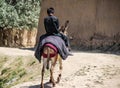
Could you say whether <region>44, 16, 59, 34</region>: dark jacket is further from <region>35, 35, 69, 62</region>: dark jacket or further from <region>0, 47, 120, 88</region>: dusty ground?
<region>0, 47, 120, 88</region>: dusty ground

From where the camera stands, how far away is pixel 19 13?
25.4 m

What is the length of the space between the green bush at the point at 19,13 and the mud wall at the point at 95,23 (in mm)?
7239

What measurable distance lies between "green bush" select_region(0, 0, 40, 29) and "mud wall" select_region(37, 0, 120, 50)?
724cm

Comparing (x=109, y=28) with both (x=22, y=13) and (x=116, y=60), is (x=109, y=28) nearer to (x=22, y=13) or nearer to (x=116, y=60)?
(x=116, y=60)

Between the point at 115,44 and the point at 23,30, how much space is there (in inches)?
396

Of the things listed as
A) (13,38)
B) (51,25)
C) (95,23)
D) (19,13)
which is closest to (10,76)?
(51,25)

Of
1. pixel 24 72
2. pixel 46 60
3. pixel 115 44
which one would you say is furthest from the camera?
pixel 115 44

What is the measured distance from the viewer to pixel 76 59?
1380cm

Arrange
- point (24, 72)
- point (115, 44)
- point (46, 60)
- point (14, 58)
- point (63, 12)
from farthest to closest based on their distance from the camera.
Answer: point (63, 12) → point (115, 44) → point (14, 58) → point (24, 72) → point (46, 60)

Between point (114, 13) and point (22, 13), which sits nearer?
point (114, 13)

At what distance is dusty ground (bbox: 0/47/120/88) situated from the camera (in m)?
10.4

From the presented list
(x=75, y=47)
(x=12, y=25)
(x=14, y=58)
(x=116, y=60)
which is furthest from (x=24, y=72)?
(x=12, y=25)

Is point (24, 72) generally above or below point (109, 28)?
below

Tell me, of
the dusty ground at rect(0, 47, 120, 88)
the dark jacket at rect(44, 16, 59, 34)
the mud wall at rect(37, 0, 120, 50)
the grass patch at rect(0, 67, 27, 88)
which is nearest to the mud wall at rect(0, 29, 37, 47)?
the mud wall at rect(37, 0, 120, 50)
